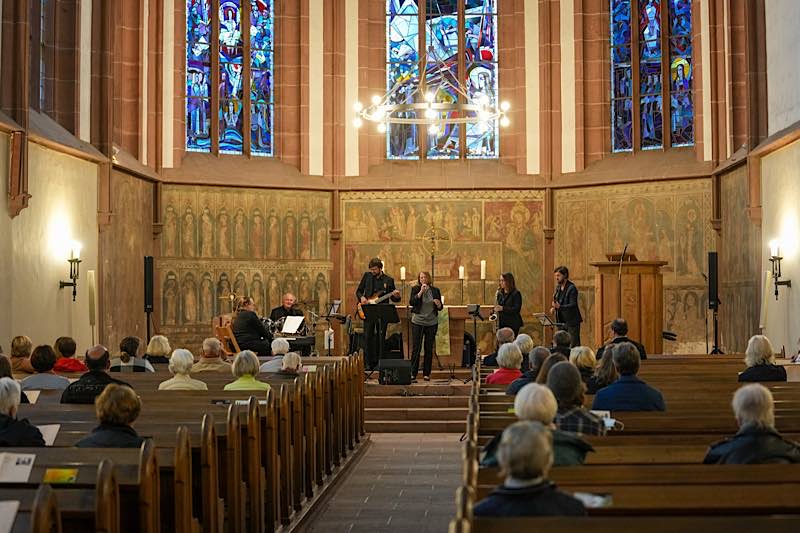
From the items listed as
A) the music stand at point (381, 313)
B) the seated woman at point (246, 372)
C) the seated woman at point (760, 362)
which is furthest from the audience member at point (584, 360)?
the music stand at point (381, 313)

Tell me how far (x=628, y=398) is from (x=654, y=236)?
13.3 metres

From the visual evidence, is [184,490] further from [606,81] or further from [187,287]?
[606,81]

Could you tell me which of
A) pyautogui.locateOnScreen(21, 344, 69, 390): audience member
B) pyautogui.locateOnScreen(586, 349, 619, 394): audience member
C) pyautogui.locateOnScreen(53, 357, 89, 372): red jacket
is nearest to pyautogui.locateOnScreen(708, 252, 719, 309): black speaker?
pyautogui.locateOnScreen(586, 349, 619, 394): audience member

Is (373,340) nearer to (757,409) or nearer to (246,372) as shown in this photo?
(246,372)

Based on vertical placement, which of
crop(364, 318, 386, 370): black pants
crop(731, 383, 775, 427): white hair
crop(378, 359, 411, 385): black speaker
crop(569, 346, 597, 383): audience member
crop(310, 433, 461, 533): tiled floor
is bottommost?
crop(310, 433, 461, 533): tiled floor

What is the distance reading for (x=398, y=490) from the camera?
1026 centimetres

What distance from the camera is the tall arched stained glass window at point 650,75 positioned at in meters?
20.7

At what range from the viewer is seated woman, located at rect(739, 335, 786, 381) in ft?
29.0

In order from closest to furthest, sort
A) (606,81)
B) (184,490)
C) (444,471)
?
1. (184,490)
2. (444,471)
3. (606,81)

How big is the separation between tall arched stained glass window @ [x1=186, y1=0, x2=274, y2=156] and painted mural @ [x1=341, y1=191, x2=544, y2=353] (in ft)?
7.12

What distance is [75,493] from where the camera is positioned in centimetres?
448

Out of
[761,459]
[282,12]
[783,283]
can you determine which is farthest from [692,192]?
[761,459]

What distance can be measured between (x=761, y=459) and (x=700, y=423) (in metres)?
1.79

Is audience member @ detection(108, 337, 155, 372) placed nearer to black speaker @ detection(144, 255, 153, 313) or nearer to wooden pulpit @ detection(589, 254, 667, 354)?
black speaker @ detection(144, 255, 153, 313)
